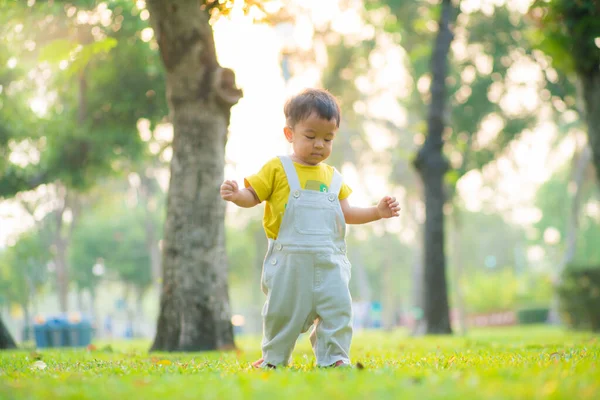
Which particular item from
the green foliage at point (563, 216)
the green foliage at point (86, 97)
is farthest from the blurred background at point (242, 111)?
the green foliage at point (563, 216)

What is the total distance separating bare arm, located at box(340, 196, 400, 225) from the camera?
538 centimetres

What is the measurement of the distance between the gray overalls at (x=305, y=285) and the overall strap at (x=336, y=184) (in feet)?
0.53

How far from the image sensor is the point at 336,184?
17.7ft

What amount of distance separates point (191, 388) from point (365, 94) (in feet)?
86.7

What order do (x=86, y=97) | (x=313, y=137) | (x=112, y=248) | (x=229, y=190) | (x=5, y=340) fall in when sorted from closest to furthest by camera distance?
(x=229, y=190)
(x=313, y=137)
(x=5, y=340)
(x=86, y=97)
(x=112, y=248)

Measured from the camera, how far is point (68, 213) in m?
34.2

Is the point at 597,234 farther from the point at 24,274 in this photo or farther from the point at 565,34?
the point at 565,34

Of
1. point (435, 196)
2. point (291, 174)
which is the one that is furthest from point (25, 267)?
point (291, 174)

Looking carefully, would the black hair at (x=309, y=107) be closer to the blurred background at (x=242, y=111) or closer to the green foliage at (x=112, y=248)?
the blurred background at (x=242, y=111)

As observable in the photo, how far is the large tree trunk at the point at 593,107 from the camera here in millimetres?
11836

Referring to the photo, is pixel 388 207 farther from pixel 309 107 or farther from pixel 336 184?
pixel 309 107

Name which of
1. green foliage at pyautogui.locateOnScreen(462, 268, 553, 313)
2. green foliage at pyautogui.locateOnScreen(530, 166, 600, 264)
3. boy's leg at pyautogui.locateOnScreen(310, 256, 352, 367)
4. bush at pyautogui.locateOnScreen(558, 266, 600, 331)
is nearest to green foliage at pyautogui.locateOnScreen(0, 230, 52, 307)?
bush at pyautogui.locateOnScreen(558, 266, 600, 331)

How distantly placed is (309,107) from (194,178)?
3.98 m

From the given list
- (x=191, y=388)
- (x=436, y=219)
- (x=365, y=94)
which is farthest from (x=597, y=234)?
(x=191, y=388)
